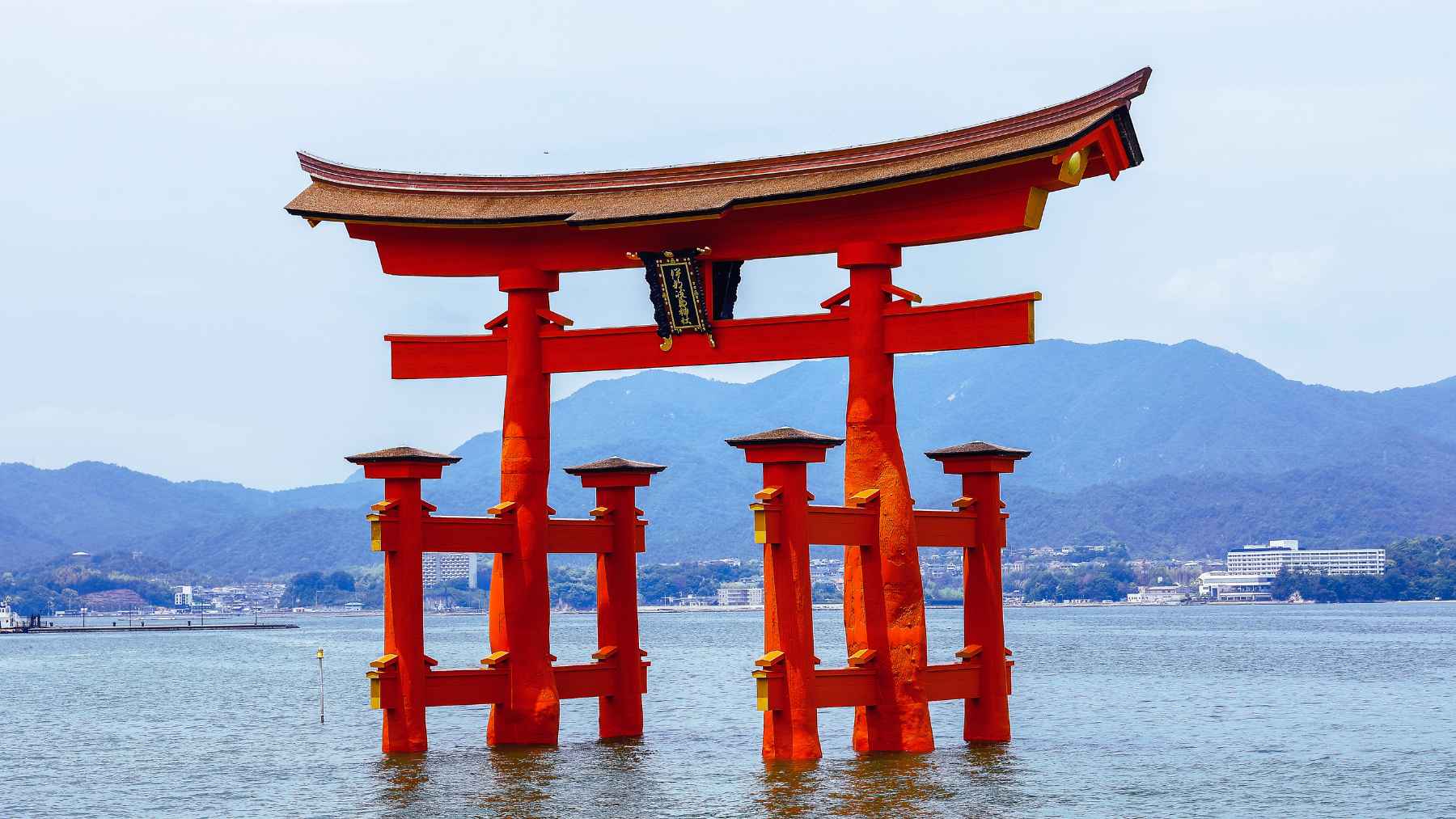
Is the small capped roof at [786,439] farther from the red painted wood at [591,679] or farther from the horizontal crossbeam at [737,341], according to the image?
the red painted wood at [591,679]

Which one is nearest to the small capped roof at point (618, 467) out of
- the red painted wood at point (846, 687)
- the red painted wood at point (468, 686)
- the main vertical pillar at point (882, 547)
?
the red painted wood at point (468, 686)

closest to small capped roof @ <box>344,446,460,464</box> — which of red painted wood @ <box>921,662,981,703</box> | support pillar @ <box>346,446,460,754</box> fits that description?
support pillar @ <box>346,446,460,754</box>

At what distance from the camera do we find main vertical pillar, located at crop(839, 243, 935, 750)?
24906 mm

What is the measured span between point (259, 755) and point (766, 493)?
15.0 metres

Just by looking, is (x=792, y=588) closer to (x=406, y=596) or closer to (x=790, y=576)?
(x=790, y=576)

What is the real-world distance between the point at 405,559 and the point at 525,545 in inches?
83.6

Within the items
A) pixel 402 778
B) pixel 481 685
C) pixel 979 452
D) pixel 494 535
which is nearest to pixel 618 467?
pixel 494 535

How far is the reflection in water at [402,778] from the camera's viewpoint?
24.1 m

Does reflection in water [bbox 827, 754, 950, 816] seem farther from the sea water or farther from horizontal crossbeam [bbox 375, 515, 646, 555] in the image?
horizontal crossbeam [bbox 375, 515, 646, 555]

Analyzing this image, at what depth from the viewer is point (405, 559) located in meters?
25.8

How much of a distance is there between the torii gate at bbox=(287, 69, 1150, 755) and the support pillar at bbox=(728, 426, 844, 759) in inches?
57.2

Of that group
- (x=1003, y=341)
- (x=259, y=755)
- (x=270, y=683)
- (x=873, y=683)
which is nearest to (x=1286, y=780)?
(x=873, y=683)

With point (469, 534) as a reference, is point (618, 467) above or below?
above

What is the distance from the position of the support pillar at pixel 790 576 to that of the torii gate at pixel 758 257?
1.45 meters
